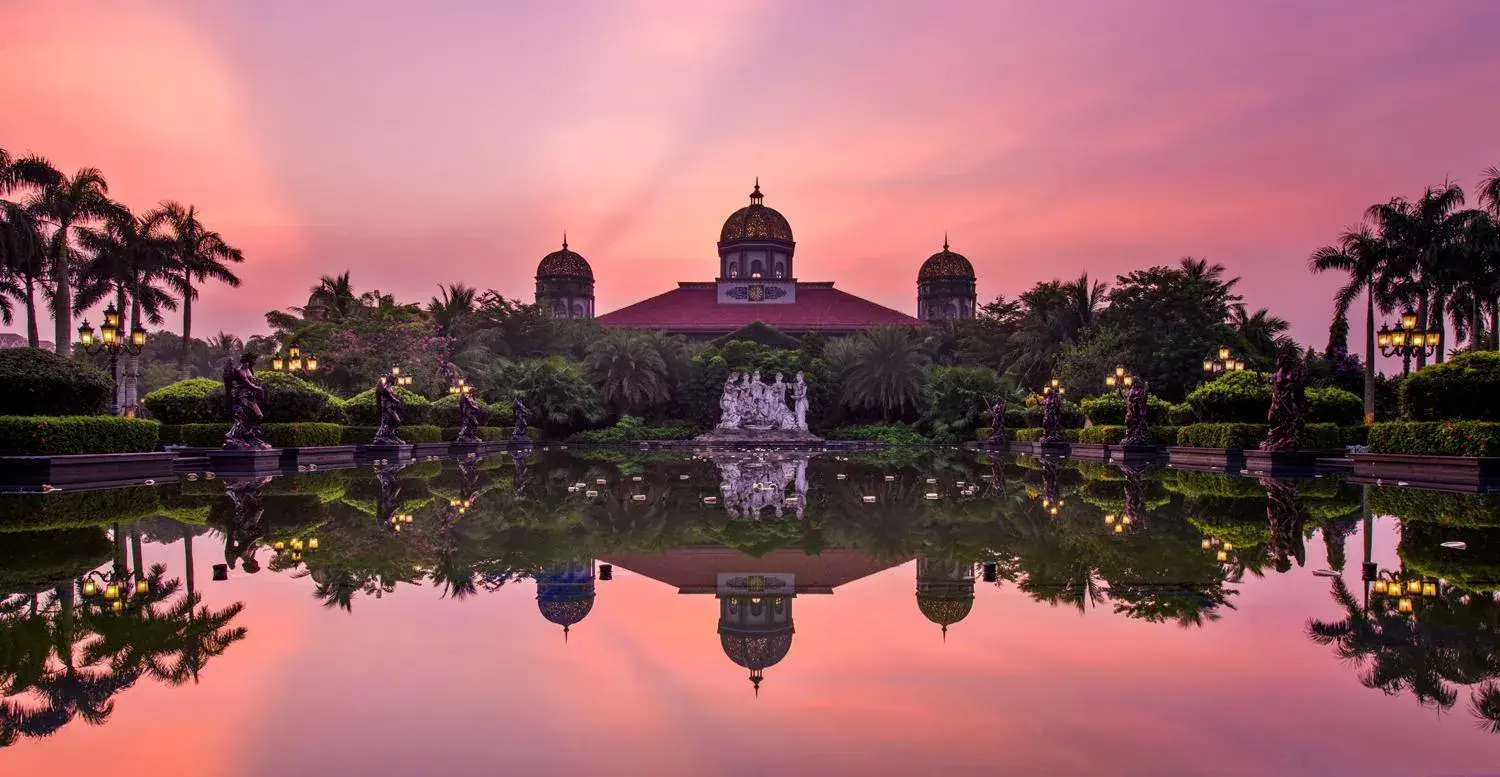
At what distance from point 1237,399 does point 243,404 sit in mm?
19816

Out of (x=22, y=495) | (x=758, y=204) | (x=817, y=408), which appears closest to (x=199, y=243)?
(x=817, y=408)

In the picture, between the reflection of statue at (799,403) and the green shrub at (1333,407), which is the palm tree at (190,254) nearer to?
the reflection of statue at (799,403)

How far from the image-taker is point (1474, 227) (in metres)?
31.8

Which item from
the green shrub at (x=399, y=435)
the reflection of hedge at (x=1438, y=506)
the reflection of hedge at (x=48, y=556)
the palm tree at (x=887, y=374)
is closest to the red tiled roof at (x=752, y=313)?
the palm tree at (x=887, y=374)

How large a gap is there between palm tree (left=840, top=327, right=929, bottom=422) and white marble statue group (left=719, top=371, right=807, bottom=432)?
2472 mm

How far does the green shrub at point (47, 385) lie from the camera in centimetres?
1567

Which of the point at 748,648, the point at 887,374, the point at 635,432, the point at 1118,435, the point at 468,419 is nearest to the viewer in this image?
the point at 748,648

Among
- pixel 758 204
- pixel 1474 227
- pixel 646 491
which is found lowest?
pixel 646 491

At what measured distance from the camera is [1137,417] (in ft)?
82.7

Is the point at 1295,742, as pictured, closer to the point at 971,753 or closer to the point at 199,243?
the point at 971,753

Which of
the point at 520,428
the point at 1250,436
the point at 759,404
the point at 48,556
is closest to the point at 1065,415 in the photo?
the point at 759,404

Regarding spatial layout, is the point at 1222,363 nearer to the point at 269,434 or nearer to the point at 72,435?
the point at 269,434

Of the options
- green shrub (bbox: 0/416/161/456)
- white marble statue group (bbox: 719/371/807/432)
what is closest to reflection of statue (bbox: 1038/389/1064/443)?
white marble statue group (bbox: 719/371/807/432)

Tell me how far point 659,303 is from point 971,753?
208 ft
